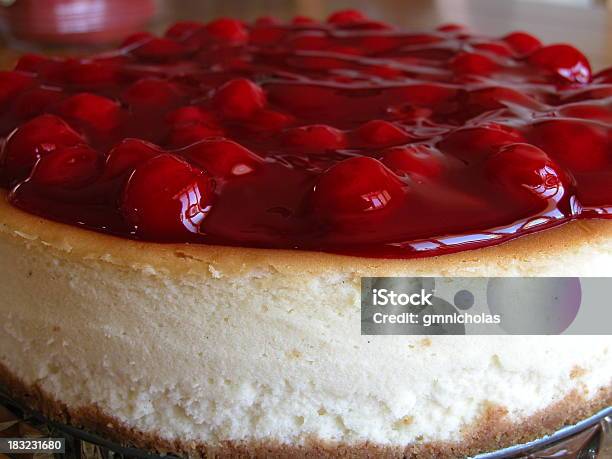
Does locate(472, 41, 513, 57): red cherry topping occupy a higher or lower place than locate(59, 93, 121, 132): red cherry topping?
lower

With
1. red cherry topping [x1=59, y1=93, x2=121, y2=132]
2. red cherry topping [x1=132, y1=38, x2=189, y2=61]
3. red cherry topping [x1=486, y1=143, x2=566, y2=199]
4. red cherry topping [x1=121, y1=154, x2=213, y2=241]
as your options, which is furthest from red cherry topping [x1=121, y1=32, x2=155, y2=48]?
red cherry topping [x1=486, y1=143, x2=566, y2=199]

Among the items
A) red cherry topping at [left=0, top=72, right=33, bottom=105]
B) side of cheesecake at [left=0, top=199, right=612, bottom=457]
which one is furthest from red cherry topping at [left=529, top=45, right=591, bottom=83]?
red cherry topping at [left=0, top=72, right=33, bottom=105]

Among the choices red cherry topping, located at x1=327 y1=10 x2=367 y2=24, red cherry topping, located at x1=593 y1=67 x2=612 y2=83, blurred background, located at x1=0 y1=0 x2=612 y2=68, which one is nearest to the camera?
red cherry topping, located at x1=593 y1=67 x2=612 y2=83

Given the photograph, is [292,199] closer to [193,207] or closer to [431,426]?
[193,207]

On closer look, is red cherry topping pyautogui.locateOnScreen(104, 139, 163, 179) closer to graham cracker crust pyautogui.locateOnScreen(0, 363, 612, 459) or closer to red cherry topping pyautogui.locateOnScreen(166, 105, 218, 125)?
red cherry topping pyautogui.locateOnScreen(166, 105, 218, 125)

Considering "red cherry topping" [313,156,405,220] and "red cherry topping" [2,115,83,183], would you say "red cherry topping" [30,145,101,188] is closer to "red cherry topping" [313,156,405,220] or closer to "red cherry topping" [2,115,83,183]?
"red cherry topping" [2,115,83,183]

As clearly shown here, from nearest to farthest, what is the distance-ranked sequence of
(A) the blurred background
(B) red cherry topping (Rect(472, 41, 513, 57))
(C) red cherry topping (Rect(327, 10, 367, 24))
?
(B) red cherry topping (Rect(472, 41, 513, 57)), (C) red cherry topping (Rect(327, 10, 367, 24)), (A) the blurred background

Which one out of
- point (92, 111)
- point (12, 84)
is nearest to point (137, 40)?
point (12, 84)

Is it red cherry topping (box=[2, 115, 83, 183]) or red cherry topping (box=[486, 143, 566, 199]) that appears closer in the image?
red cherry topping (box=[486, 143, 566, 199])

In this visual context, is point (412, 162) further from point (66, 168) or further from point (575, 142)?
point (66, 168)

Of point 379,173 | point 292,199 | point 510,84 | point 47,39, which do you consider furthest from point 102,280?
point 47,39

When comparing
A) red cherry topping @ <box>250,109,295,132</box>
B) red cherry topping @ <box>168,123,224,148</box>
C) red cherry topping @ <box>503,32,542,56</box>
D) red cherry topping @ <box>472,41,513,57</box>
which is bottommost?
red cherry topping @ <box>503,32,542,56</box>
